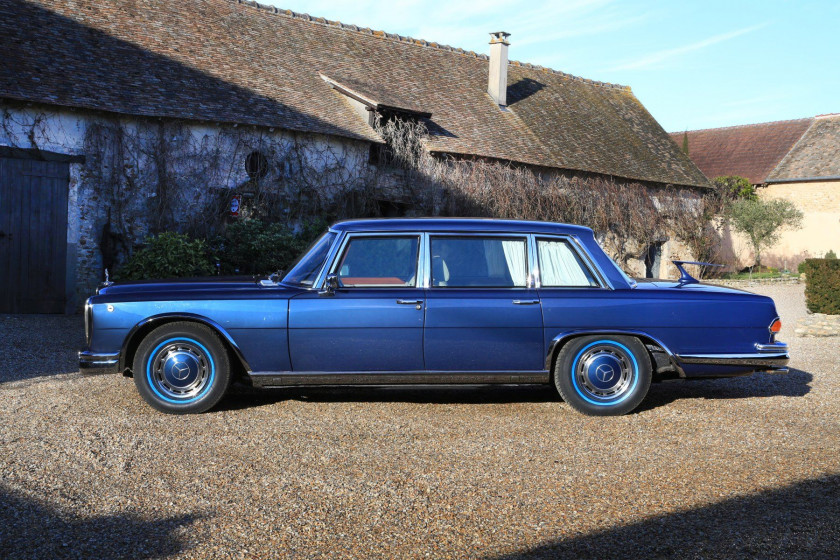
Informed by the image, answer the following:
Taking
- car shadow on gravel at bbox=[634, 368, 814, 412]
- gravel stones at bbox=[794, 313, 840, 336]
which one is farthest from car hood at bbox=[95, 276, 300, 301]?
gravel stones at bbox=[794, 313, 840, 336]

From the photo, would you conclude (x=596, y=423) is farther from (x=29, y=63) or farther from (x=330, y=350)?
(x=29, y=63)

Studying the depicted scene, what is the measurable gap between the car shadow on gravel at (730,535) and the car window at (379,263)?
290 cm

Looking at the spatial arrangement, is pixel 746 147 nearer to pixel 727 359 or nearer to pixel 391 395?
pixel 727 359

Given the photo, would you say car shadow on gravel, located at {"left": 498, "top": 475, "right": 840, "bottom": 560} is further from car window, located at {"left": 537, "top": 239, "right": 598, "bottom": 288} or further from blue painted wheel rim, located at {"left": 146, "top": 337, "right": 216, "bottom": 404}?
blue painted wheel rim, located at {"left": 146, "top": 337, "right": 216, "bottom": 404}

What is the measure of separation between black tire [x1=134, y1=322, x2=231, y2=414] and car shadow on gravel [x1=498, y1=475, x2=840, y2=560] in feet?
10.8

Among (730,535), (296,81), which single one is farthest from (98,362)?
(296,81)

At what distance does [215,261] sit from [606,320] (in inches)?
422

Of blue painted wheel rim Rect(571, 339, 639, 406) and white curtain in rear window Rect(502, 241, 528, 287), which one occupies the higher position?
white curtain in rear window Rect(502, 241, 528, 287)

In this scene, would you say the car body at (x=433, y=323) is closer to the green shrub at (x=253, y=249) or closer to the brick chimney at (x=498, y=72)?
the green shrub at (x=253, y=249)

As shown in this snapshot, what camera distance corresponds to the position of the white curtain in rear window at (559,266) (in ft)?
20.5

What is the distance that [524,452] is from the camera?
4957mm

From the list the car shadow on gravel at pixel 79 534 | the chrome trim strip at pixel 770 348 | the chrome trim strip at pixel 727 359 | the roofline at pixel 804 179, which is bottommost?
the car shadow on gravel at pixel 79 534

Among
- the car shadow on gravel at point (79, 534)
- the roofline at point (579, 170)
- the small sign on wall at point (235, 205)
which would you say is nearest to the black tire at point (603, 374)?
the car shadow on gravel at point (79, 534)

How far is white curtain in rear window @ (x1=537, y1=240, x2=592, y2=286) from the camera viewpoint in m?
6.23
